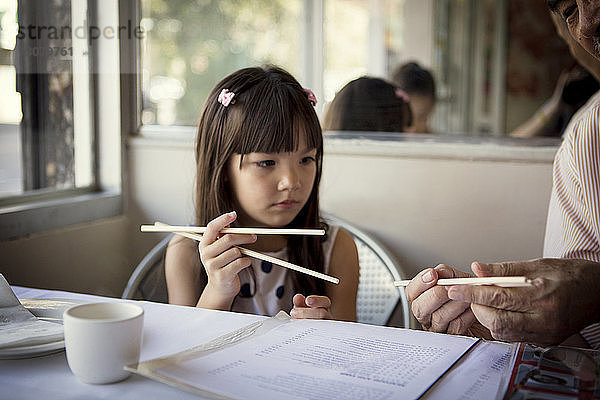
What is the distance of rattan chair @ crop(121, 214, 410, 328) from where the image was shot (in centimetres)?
148

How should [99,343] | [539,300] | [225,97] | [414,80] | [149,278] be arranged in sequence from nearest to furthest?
[99,343], [539,300], [225,97], [149,278], [414,80]

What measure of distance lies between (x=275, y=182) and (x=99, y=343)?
2.12 ft

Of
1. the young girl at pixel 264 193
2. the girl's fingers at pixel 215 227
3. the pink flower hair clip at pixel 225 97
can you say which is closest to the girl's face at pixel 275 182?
the young girl at pixel 264 193

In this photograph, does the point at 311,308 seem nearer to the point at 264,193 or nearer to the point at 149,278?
the point at 264,193

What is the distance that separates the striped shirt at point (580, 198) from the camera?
1.14 meters

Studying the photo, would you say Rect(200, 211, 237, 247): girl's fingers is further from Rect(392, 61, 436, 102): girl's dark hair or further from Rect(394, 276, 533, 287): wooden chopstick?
Rect(392, 61, 436, 102): girl's dark hair

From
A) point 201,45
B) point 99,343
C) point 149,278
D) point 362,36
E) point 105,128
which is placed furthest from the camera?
point 362,36

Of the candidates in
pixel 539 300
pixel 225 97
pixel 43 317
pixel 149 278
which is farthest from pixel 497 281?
pixel 149 278

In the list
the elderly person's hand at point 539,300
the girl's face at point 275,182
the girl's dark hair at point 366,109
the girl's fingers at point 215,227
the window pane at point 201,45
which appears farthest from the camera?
the window pane at point 201,45

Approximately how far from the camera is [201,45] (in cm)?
295

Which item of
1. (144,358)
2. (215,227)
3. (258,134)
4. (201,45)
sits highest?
(201,45)

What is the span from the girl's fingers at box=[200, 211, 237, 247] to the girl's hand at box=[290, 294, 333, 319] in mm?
186

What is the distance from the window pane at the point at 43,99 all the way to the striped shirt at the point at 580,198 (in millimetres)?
1214

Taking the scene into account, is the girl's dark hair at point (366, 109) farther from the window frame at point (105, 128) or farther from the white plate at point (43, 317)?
the white plate at point (43, 317)
